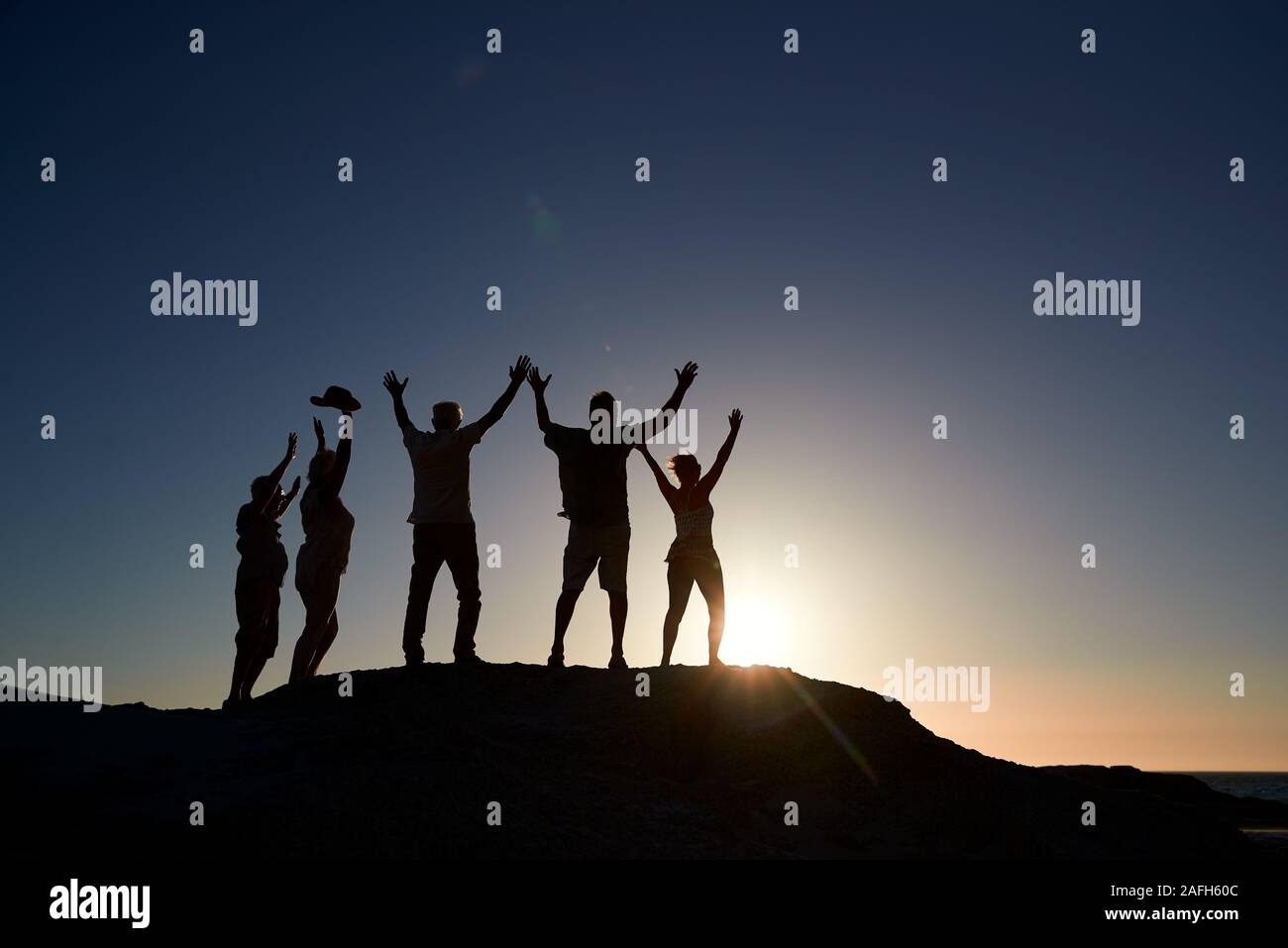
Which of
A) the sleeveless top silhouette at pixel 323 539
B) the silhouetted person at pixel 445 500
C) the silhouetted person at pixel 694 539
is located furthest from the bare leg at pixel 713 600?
the sleeveless top silhouette at pixel 323 539

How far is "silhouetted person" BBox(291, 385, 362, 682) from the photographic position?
9.25 metres

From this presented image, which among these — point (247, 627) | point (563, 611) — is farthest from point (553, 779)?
point (247, 627)

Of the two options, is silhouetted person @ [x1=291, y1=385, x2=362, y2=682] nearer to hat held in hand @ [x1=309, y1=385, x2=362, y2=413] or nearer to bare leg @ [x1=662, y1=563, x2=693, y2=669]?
hat held in hand @ [x1=309, y1=385, x2=362, y2=413]

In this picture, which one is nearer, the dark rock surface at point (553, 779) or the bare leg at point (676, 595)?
the dark rock surface at point (553, 779)

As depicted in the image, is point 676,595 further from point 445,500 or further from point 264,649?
point 264,649

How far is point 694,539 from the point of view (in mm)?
8891

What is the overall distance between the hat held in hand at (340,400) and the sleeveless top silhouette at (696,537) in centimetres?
333

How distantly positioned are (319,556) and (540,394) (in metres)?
2.78

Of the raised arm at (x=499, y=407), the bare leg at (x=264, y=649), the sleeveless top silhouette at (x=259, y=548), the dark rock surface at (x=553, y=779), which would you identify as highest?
the raised arm at (x=499, y=407)

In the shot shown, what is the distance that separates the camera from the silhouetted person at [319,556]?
30.3 feet

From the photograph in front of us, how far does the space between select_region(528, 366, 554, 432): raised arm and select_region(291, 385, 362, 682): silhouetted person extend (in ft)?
6.80

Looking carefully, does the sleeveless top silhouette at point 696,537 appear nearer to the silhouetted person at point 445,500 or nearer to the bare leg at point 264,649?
the silhouetted person at point 445,500
